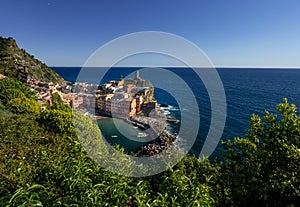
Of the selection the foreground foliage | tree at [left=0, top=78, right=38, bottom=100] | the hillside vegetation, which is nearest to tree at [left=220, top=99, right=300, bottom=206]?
the foreground foliage

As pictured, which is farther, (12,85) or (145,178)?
(12,85)

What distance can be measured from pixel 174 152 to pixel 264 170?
177cm

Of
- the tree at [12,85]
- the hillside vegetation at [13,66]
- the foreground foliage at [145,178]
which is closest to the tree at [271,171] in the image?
the foreground foliage at [145,178]

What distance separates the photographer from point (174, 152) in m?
3.95

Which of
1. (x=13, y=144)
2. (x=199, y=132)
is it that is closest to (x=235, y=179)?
(x=13, y=144)

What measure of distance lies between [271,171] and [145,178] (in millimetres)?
2459

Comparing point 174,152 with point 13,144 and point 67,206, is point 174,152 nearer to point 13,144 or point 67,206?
point 67,206

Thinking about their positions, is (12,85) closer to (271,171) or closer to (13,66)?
(271,171)

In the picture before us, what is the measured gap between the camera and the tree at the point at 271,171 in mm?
3046

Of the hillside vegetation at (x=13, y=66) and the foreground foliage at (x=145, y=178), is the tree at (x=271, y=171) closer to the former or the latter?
the foreground foliage at (x=145, y=178)

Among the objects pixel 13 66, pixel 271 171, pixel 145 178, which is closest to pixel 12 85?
pixel 145 178

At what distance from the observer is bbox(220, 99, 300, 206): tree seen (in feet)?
9.99

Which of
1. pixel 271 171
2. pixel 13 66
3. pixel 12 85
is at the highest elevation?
pixel 13 66

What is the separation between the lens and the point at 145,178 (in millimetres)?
2828
